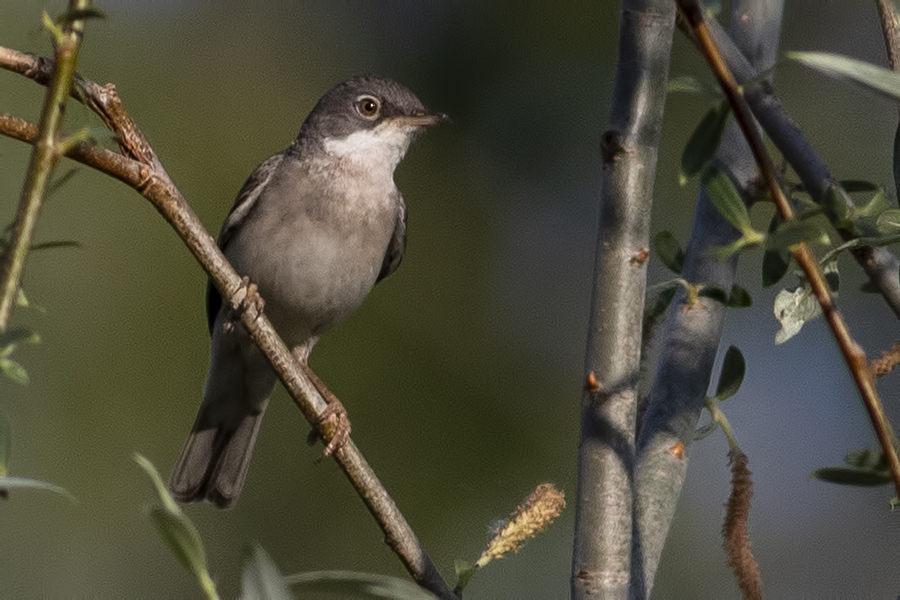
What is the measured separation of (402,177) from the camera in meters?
7.52

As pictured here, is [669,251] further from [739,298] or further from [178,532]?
[178,532]

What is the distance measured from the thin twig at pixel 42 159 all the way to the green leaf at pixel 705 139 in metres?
0.87

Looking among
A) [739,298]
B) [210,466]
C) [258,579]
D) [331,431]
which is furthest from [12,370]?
[210,466]

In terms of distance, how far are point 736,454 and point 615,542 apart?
0.38m

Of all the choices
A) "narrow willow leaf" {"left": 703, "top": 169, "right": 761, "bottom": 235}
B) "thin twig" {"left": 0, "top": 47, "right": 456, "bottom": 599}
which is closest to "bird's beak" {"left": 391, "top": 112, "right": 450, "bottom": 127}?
"thin twig" {"left": 0, "top": 47, "right": 456, "bottom": 599}

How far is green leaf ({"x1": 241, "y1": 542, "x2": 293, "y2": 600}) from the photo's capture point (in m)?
1.56

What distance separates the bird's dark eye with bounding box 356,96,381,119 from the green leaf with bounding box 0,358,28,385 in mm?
4409

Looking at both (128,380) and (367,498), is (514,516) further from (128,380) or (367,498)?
(128,380)

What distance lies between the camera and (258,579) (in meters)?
1.57

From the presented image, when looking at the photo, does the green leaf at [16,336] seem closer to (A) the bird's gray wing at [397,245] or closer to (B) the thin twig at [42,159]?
(B) the thin twig at [42,159]

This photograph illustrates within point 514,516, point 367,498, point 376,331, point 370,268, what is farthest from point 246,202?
point 514,516

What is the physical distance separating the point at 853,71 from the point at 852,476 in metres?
0.61

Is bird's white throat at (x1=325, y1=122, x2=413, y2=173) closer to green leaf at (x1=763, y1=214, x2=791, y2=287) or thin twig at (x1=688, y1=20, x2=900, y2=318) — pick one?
thin twig at (x1=688, y1=20, x2=900, y2=318)

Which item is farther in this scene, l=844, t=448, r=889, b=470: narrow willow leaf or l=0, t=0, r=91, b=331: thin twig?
l=844, t=448, r=889, b=470: narrow willow leaf
